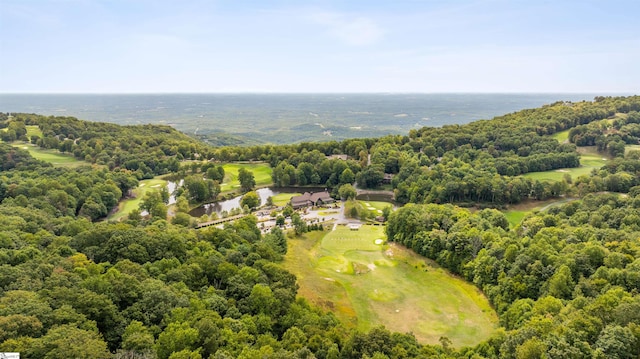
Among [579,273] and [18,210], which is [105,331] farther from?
[579,273]

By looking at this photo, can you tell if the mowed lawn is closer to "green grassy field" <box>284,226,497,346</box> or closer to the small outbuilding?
the small outbuilding

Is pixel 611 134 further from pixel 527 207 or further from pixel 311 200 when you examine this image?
pixel 311 200

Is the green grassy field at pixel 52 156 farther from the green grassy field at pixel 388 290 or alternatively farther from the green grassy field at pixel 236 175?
the green grassy field at pixel 388 290

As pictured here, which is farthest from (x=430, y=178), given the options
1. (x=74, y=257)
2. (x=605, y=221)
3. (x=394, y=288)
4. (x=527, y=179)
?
(x=74, y=257)

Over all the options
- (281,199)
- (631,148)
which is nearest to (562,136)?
(631,148)

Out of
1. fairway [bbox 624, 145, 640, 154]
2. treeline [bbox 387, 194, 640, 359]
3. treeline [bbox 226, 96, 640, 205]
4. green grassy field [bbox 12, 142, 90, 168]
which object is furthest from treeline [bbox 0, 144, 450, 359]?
fairway [bbox 624, 145, 640, 154]

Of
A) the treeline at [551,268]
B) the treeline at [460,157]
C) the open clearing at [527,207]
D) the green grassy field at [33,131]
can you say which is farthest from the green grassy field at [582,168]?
the green grassy field at [33,131]
